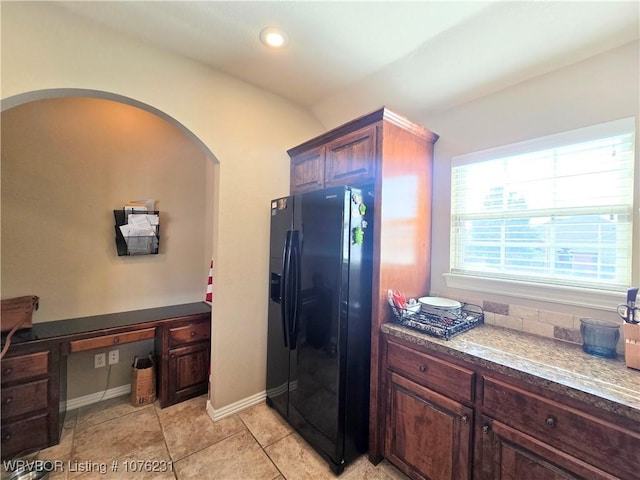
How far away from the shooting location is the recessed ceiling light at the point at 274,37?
169 cm

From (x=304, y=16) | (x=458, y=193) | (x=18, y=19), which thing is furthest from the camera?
(x=458, y=193)

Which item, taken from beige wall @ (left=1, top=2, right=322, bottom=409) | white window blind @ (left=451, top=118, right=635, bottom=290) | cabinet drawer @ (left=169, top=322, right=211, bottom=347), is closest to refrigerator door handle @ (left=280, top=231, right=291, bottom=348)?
beige wall @ (left=1, top=2, right=322, bottom=409)

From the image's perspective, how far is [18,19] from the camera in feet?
4.69

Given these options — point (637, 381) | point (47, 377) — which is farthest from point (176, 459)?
point (637, 381)

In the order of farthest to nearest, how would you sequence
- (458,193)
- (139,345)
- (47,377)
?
(139,345)
(458,193)
(47,377)

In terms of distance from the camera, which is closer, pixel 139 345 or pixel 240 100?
pixel 240 100

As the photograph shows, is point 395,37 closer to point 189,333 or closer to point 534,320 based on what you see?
point 534,320

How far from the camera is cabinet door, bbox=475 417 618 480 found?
3.46 feet

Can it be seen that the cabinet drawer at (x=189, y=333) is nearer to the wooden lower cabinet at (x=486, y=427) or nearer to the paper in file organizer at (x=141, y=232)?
the paper in file organizer at (x=141, y=232)

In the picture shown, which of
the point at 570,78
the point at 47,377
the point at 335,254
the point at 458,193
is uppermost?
the point at 570,78

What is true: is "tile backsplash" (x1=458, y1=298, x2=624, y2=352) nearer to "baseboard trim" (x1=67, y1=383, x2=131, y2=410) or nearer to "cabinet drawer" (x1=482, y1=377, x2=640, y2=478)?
"cabinet drawer" (x1=482, y1=377, x2=640, y2=478)

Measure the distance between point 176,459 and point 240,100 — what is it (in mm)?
2650

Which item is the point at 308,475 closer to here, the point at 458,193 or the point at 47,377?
the point at 47,377

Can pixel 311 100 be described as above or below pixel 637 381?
above
